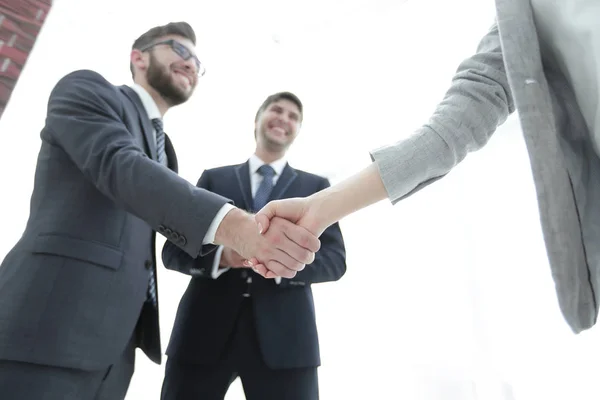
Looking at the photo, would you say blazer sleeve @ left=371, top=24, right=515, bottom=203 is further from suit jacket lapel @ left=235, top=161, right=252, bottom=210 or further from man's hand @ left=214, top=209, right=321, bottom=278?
suit jacket lapel @ left=235, top=161, right=252, bottom=210

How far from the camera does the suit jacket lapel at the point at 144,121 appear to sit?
111cm

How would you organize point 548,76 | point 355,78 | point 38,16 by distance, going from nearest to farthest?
point 548,76 → point 38,16 → point 355,78

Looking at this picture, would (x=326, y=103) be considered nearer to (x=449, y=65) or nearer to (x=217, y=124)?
(x=217, y=124)

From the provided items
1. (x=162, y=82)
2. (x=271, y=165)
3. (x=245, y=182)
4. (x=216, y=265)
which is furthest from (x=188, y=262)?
(x=162, y=82)

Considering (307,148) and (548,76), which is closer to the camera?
(548,76)

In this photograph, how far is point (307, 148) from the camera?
2.88 metres

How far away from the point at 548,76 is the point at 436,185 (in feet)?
4.70

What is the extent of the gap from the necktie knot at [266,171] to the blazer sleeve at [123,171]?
55cm

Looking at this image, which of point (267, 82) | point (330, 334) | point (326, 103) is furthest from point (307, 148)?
point (330, 334)

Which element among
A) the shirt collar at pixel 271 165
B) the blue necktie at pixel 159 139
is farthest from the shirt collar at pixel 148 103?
the shirt collar at pixel 271 165

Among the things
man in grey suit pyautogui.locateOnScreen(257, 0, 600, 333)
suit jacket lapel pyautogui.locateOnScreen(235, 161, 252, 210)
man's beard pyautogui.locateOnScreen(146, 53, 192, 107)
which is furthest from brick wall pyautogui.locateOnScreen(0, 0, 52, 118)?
man in grey suit pyautogui.locateOnScreen(257, 0, 600, 333)

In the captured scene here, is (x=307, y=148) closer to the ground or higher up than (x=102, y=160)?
higher up

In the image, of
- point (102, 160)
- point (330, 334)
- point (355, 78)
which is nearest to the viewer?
point (102, 160)

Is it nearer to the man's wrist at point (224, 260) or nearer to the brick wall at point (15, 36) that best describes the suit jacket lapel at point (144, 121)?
the man's wrist at point (224, 260)
